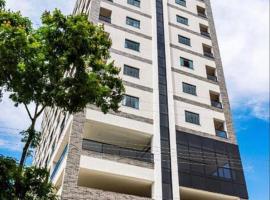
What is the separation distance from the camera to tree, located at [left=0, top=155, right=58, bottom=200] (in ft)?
34.4

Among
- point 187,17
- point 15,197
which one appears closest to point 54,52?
point 15,197

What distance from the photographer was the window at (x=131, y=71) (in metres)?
25.0

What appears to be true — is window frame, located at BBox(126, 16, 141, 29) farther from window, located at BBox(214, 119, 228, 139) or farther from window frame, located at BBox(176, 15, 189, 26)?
window, located at BBox(214, 119, 228, 139)

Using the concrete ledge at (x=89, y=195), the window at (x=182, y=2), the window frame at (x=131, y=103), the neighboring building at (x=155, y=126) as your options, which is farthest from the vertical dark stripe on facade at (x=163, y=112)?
the concrete ledge at (x=89, y=195)

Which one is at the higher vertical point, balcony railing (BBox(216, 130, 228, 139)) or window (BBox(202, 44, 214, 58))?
window (BBox(202, 44, 214, 58))

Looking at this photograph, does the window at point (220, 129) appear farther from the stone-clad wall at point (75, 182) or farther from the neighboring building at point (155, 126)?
the stone-clad wall at point (75, 182)

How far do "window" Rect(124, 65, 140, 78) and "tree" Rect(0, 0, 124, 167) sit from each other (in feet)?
39.4

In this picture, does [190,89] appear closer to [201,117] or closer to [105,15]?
[201,117]

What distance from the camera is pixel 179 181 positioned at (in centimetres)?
2106

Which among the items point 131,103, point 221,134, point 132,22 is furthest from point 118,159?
point 132,22

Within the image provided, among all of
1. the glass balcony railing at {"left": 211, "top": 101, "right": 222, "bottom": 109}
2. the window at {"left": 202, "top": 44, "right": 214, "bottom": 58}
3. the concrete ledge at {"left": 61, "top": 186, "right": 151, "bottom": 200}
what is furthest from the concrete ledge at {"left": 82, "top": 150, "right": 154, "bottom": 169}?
the window at {"left": 202, "top": 44, "right": 214, "bottom": 58}

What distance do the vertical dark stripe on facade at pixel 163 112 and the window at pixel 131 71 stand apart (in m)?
1.85

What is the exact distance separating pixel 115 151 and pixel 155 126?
377 cm

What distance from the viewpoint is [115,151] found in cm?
2083
